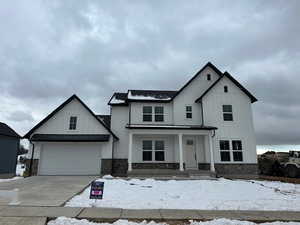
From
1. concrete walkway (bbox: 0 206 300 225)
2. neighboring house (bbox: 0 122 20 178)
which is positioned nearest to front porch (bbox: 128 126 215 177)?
concrete walkway (bbox: 0 206 300 225)

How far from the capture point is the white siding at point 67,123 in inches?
686

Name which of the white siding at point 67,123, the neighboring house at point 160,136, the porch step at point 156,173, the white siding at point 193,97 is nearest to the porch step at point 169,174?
the porch step at point 156,173

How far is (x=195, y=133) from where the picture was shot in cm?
1688

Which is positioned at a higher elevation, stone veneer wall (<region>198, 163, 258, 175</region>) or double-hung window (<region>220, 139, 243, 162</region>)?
double-hung window (<region>220, 139, 243, 162</region>)

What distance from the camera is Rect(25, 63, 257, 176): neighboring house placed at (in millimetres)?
17000

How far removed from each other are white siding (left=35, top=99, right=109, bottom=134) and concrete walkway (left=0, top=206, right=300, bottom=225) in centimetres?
1085

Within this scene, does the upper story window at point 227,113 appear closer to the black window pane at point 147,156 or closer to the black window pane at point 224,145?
the black window pane at point 224,145

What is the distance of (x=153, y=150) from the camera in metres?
17.8

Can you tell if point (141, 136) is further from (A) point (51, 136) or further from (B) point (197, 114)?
(A) point (51, 136)

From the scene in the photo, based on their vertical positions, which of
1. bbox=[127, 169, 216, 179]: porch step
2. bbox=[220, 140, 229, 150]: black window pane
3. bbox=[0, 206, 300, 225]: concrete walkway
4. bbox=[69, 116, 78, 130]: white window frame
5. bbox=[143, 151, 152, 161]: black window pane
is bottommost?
bbox=[0, 206, 300, 225]: concrete walkway

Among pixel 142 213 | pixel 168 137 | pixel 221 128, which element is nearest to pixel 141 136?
pixel 168 137

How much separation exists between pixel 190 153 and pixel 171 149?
1524 mm

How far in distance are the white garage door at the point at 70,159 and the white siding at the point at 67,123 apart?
1021 mm

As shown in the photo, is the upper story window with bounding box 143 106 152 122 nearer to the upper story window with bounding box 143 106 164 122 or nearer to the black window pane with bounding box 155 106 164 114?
the upper story window with bounding box 143 106 164 122
